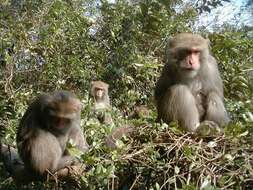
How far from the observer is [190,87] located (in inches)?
311

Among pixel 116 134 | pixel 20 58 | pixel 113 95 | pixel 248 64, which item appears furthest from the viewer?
pixel 113 95

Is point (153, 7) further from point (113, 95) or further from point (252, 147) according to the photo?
point (252, 147)

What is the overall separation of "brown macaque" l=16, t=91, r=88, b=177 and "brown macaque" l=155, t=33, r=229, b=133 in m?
1.30

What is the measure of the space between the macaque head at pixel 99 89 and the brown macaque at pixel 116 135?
7.47 meters

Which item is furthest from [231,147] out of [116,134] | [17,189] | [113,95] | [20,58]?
[113,95]

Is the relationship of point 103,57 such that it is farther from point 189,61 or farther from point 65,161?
point 65,161

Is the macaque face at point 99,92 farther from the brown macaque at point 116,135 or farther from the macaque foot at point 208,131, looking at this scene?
the macaque foot at point 208,131

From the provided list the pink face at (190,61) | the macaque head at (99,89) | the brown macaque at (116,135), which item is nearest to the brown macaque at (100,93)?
the macaque head at (99,89)

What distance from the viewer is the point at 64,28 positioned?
13.0 m

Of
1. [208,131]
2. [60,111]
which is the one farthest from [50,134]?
[208,131]

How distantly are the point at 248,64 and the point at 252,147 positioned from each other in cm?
555

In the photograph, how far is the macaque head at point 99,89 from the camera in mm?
14469

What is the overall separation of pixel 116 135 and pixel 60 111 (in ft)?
2.50

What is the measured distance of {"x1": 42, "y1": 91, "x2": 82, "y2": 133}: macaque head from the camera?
7.06 metres
